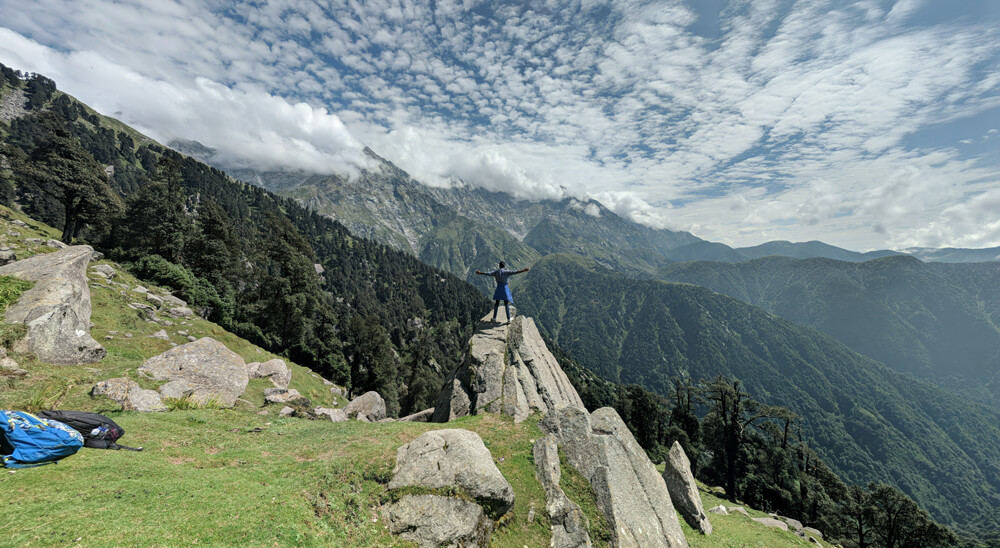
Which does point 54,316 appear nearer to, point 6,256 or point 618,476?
point 6,256

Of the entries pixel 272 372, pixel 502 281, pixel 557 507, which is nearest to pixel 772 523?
pixel 557 507

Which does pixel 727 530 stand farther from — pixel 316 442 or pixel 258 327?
pixel 258 327

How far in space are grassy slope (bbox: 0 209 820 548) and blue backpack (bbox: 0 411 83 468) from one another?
47cm

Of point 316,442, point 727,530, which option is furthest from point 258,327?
point 727,530

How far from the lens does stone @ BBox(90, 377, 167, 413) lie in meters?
18.6

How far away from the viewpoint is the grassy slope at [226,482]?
858 cm

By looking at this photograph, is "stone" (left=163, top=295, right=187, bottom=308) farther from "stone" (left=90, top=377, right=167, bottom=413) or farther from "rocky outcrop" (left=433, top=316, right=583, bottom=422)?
"rocky outcrop" (left=433, top=316, right=583, bottom=422)

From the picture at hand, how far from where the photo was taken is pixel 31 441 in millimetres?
10680

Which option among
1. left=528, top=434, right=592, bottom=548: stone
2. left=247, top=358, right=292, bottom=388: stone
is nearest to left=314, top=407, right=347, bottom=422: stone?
left=247, top=358, right=292, bottom=388: stone

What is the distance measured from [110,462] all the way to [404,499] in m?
10.2

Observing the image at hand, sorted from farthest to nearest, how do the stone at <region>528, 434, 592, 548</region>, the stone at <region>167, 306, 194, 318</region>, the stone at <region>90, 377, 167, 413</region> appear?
1. the stone at <region>167, 306, 194, 318</region>
2. the stone at <region>90, 377, 167, 413</region>
3. the stone at <region>528, 434, 592, 548</region>

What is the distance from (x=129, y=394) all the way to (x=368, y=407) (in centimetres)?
1983

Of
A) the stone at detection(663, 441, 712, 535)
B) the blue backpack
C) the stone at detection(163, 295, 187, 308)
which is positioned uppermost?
the blue backpack

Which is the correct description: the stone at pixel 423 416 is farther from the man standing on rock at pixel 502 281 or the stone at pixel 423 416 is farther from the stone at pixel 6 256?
the stone at pixel 6 256
